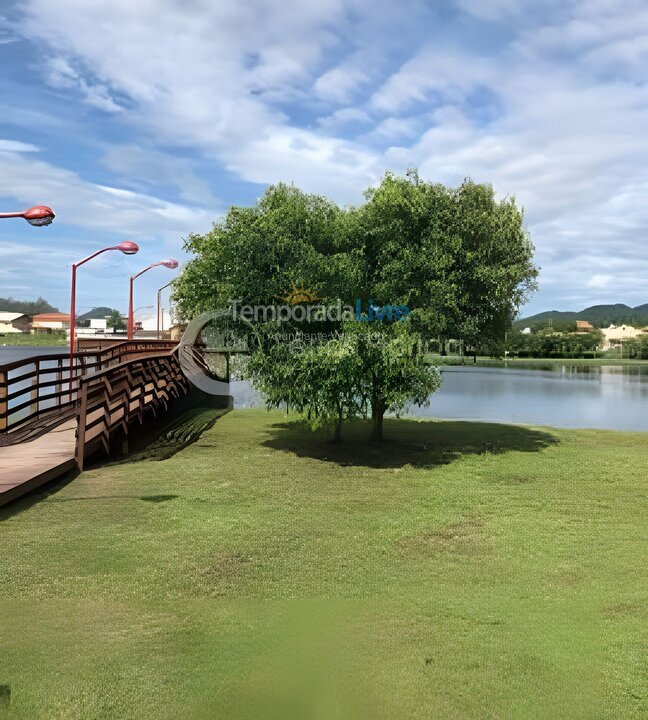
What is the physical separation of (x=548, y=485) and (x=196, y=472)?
6835 millimetres

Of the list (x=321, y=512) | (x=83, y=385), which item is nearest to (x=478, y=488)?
(x=321, y=512)

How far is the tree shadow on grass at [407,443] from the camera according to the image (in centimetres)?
1520

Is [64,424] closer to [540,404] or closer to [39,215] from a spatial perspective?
[39,215]

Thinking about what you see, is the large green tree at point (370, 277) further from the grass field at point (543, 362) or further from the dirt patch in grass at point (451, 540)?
the grass field at point (543, 362)

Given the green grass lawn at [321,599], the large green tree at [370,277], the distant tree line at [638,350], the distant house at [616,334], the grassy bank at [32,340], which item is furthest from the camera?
the distant house at [616,334]

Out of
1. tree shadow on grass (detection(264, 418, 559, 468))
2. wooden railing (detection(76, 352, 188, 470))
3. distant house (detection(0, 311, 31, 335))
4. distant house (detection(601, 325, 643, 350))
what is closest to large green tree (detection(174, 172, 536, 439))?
tree shadow on grass (detection(264, 418, 559, 468))

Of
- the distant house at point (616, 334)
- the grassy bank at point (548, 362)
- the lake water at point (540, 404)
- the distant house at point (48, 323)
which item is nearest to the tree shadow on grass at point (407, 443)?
the lake water at point (540, 404)

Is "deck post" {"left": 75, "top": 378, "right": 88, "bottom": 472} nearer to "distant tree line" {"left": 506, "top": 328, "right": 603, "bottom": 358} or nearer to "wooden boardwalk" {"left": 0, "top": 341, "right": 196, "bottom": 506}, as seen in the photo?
"wooden boardwalk" {"left": 0, "top": 341, "right": 196, "bottom": 506}

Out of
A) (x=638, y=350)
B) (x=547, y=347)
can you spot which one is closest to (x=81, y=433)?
(x=547, y=347)

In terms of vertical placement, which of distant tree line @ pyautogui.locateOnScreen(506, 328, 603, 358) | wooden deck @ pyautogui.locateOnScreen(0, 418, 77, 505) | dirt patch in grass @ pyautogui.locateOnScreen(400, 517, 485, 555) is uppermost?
distant tree line @ pyautogui.locateOnScreen(506, 328, 603, 358)

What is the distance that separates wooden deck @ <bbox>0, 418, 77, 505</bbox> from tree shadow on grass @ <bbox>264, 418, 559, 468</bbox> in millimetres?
5455

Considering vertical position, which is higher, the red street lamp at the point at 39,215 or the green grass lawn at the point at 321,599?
the red street lamp at the point at 39,215

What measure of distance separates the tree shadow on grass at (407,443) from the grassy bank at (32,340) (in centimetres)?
9839

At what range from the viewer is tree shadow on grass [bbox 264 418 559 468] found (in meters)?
15.2
